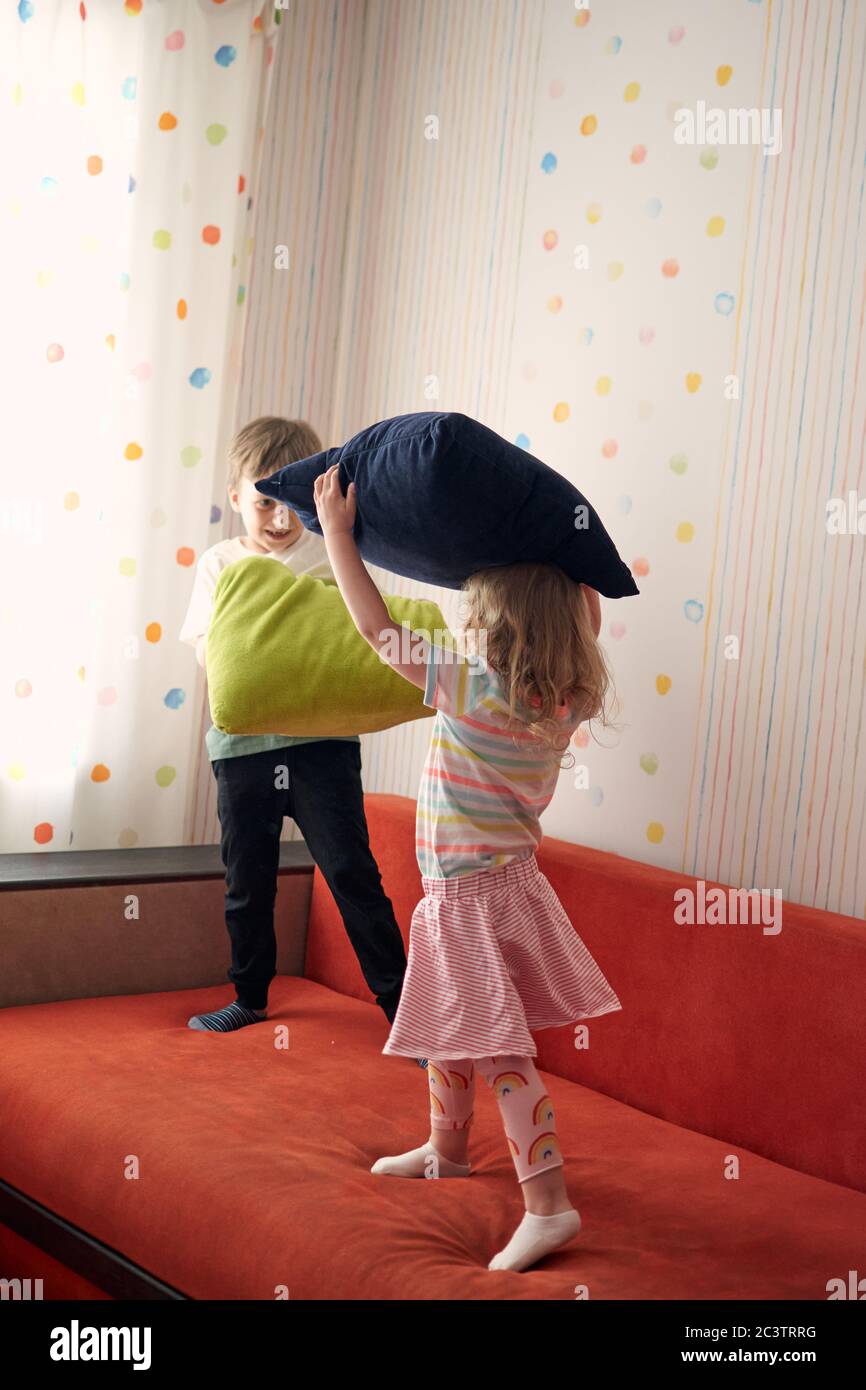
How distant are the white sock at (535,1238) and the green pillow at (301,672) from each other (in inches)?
32.7

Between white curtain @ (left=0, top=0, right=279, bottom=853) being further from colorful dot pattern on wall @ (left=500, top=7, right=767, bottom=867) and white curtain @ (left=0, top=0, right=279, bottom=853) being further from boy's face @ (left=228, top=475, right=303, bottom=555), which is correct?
colorful dot pattern on wall @ (left=500, top=7, right=767, bottom=867)

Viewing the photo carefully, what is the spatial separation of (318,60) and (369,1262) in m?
2.71

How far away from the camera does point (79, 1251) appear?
182 cm

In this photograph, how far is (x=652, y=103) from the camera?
8.11 feet

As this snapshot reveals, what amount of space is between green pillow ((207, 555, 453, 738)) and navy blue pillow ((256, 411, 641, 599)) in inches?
11.1

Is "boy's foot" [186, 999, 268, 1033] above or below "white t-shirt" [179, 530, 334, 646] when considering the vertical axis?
below

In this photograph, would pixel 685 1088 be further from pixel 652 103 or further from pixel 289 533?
pixel 652 103

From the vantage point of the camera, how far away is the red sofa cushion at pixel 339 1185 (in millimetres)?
1557

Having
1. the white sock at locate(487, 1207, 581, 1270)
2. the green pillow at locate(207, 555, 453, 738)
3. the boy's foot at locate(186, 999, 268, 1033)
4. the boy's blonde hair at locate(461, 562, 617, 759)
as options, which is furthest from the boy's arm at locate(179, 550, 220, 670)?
the white sock at locate(487, 1207, 581, 1270)

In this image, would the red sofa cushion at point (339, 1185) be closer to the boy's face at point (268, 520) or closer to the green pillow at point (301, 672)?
the green pillow at point (301, 672)

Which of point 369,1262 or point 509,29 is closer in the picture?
point 369,1262

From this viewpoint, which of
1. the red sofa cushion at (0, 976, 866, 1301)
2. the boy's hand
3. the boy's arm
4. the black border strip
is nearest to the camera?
the red sofa cushion at (0, 976, 866, 1301)

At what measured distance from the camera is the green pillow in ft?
6.95

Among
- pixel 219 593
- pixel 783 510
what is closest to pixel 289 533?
pixel 219 593
